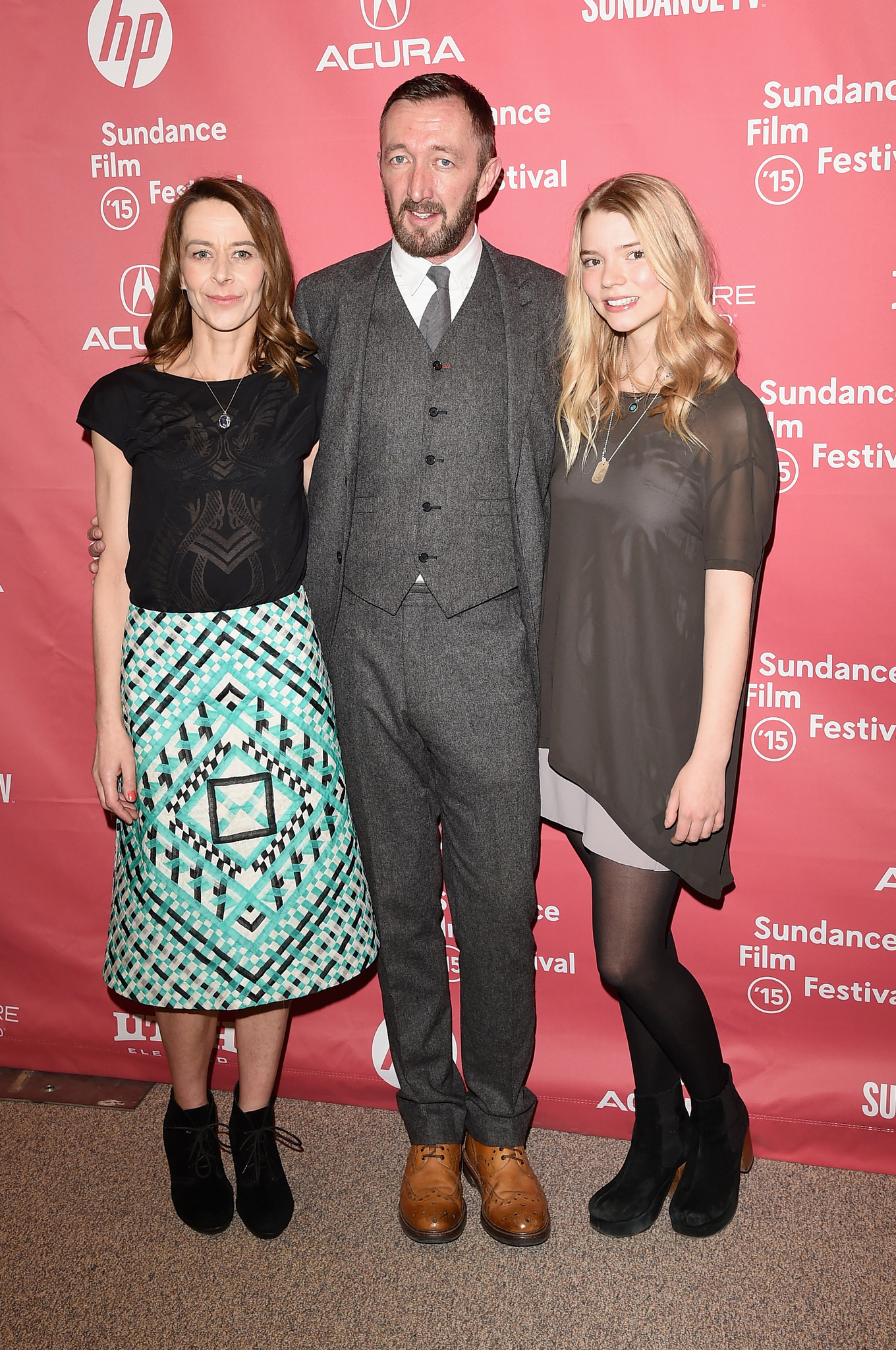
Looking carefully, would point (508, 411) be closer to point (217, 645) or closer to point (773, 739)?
point (217, 645)

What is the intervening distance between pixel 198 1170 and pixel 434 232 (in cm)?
182

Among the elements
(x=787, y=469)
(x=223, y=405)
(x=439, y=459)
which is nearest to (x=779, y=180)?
(x=787, y=469)

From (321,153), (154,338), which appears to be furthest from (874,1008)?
(321,153)

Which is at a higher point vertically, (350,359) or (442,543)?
(350,359)

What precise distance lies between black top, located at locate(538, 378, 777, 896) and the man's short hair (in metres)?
0.57

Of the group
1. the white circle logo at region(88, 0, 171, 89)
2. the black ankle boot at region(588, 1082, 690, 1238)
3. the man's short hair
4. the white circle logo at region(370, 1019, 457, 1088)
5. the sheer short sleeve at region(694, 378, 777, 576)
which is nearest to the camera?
the sheer short sleeve at region(694, 378, 777, 576)

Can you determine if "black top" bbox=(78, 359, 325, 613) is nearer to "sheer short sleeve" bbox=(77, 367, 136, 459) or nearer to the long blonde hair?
"sheer short sleeve" bbox=(77, 367, 136, 459)

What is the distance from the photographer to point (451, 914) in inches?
78.1

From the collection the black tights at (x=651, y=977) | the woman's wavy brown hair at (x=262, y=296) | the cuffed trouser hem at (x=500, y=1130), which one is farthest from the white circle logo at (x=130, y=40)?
the cuffed trouser hem at (x=500, y=1130)

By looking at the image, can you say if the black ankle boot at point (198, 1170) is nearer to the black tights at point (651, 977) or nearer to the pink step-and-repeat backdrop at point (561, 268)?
the pink step-and-repeat backdrop at point (561, 268)

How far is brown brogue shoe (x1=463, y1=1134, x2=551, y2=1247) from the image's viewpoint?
6.33 feet

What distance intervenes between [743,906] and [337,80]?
6.26 feet

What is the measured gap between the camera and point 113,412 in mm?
1793

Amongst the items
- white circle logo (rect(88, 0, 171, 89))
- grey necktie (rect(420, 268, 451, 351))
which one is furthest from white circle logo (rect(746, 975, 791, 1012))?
white circle logo (rect(88, 0, 171, 89))
